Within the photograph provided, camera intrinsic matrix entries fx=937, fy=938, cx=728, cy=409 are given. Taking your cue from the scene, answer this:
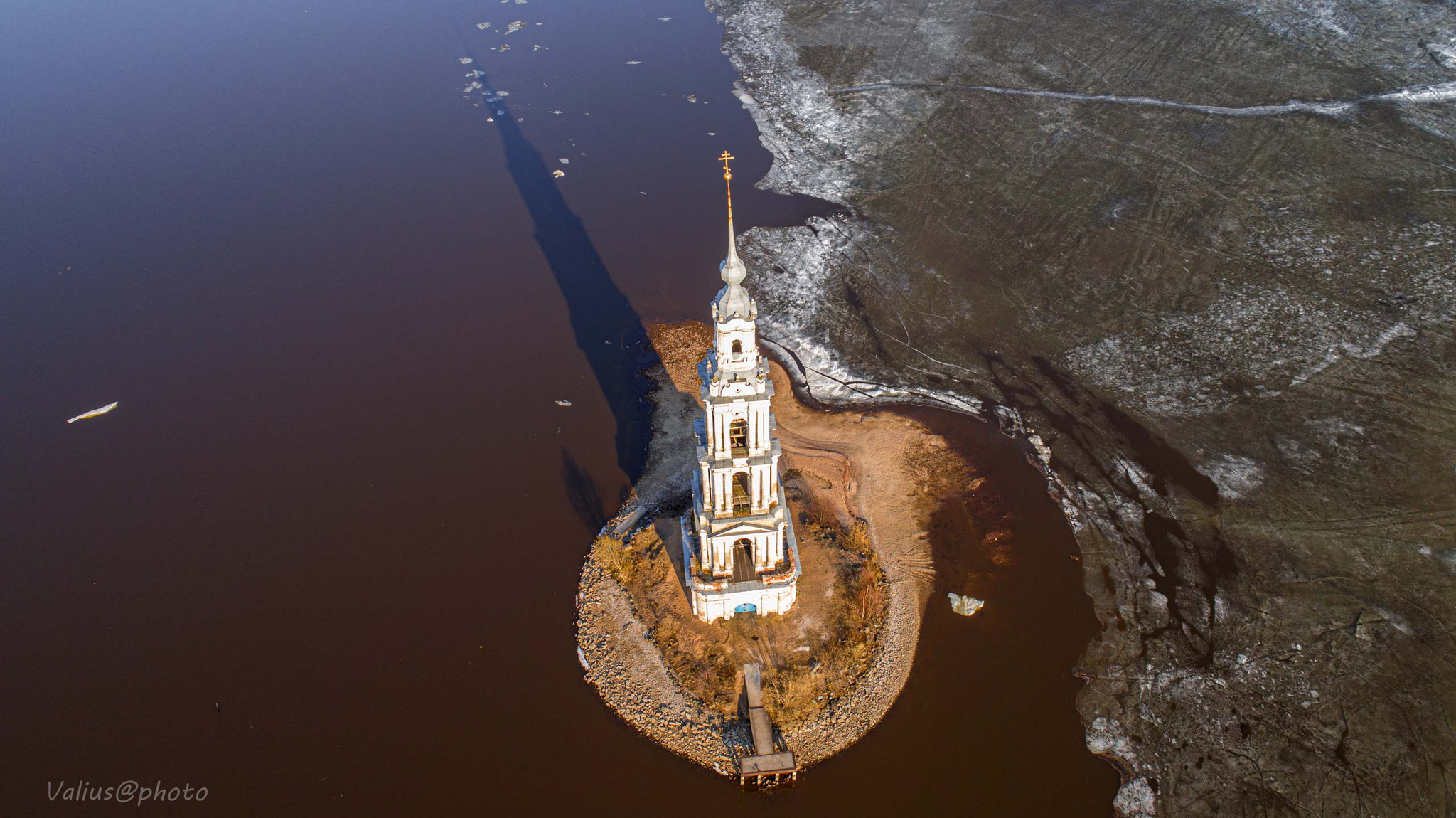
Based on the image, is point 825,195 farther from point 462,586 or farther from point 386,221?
point 462,586

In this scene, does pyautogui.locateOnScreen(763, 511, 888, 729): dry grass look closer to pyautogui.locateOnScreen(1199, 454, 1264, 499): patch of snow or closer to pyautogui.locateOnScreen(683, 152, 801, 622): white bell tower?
pyautogui.locateOnScreen(683, 152, 801, 622): white bell tower

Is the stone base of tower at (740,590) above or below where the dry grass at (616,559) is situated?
above

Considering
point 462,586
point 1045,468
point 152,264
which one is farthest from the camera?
point 152,264

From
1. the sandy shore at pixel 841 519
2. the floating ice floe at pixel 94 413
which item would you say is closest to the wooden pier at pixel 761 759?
the sandy shore at pixel 841 519

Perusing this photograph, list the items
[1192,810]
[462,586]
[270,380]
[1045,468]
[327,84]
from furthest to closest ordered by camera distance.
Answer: [327,84], [270,380], [1045,468], [462,586], [1192,810]

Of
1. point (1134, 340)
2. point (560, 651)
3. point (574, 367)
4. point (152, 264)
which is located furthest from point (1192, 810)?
point (152, 264)

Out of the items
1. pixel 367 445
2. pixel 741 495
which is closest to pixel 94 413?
pixel 367 445

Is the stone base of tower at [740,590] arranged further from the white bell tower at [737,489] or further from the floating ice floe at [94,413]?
the floating ice floe at [94,413]
